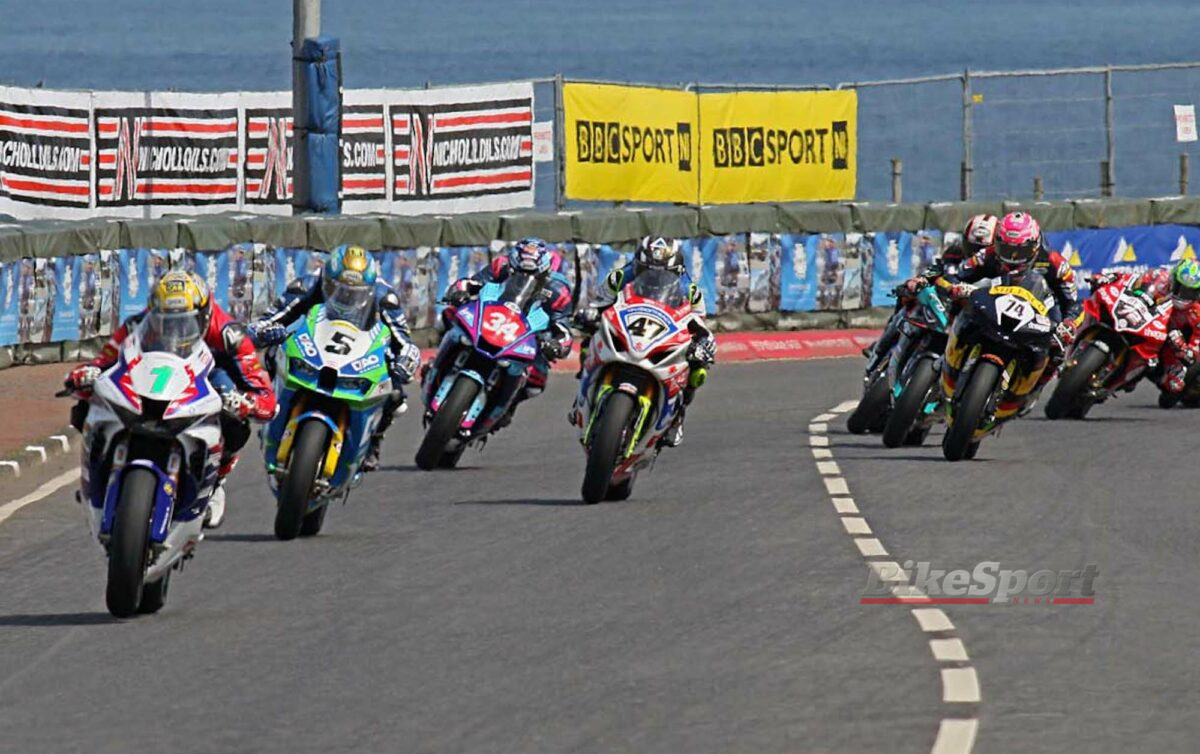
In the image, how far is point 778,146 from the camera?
33812 mm

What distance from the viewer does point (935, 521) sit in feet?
49.7

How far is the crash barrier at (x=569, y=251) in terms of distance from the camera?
24.9m

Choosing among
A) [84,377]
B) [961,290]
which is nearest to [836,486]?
[961,290]

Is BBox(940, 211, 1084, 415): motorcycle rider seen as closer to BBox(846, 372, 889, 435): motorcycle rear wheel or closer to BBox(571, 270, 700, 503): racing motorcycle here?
BBox(846, 372, 889, 435): motorcycle rear wheel

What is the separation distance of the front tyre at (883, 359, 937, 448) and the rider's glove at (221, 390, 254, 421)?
8.50 metres

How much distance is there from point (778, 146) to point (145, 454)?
75.8 ft

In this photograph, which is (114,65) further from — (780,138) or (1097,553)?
(1097,553)

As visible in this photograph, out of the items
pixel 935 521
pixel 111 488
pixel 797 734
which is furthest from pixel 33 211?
pixel 797 734

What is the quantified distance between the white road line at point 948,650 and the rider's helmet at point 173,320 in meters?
3.37

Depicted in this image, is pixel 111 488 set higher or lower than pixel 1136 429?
higher

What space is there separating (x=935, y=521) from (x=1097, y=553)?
148 centimetres

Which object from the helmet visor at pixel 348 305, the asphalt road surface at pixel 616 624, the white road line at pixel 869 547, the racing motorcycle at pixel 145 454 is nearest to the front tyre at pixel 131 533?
the racing motorcycle at pixel 145 454

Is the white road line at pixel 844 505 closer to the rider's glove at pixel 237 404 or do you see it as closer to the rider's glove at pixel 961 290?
the rider's glove at pixel 961 290

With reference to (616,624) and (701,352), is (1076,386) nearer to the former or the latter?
(701,352)
